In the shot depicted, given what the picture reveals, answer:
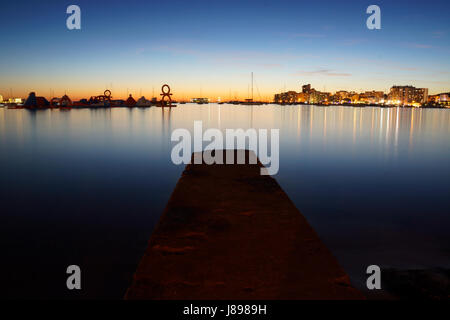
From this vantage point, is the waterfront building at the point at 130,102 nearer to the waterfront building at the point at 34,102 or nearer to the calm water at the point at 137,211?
the waterfront building at the point at 34,102

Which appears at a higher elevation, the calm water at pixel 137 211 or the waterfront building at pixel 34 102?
the waterfront building at pixel 34 102

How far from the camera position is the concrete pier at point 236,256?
409cm

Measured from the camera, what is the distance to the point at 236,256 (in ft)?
16.5

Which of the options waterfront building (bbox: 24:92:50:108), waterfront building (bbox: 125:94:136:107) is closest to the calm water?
waterfront building (bbox: 24:92:50:108)

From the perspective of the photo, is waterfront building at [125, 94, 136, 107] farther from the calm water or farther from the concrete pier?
the concrete pier

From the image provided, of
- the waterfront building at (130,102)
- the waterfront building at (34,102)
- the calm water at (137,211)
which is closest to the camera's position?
the calm water at (137,211)

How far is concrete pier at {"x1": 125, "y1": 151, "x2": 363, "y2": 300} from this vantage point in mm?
4086

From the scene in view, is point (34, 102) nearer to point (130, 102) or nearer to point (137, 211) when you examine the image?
point (130, 102)

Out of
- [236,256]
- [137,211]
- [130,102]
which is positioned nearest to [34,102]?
[130,102]

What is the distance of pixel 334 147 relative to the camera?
26922 mm

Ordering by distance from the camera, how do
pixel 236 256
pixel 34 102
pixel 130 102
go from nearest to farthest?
pixel 236 256 → pixel 34 102 → pixel 130 102

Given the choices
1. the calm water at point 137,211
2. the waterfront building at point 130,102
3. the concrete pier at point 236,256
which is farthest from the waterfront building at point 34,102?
the concrete pier at point 236,256

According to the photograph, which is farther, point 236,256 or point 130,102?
point 130,102
